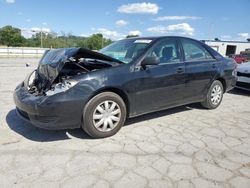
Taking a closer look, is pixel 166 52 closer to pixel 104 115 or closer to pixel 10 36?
pixel 104 115

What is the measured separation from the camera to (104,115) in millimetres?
3566

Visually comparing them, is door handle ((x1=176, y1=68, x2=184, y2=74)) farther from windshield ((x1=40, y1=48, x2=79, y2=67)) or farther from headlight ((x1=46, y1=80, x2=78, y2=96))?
headlight ((x1=46, y1=80, x2=78, y2=96))

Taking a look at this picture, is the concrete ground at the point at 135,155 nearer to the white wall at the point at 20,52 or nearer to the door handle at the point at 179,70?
the door handle at the point at 179,70

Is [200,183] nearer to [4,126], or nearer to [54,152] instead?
[54,152]

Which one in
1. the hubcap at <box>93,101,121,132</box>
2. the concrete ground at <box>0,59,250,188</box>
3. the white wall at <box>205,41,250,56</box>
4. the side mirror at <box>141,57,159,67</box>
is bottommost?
the concrete ground at <box>0,59,250,188</box>

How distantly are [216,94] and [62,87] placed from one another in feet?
11.8

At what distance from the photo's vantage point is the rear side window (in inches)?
183

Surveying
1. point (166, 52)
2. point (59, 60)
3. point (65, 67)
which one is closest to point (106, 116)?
point (65, 67)

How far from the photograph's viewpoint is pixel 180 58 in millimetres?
4469

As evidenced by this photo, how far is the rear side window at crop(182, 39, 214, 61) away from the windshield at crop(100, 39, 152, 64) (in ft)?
2.91

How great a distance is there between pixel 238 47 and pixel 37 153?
167 ft

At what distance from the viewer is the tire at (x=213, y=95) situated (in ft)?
17.0

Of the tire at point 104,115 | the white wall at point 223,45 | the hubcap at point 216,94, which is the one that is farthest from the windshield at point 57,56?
the white wall at point 223,45

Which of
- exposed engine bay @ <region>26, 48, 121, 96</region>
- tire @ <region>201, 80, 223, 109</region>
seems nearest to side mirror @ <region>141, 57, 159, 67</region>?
exposed engine bay @ <region>26, 48, 121, 96</region>
